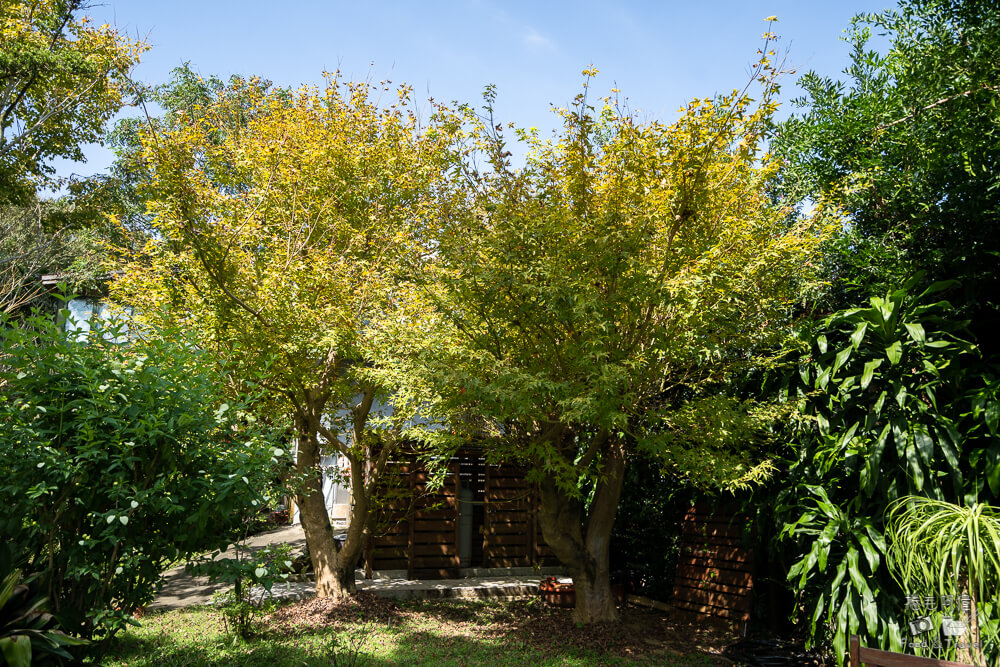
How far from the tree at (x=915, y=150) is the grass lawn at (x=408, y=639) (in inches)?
186

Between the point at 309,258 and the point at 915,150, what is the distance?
6.98 m

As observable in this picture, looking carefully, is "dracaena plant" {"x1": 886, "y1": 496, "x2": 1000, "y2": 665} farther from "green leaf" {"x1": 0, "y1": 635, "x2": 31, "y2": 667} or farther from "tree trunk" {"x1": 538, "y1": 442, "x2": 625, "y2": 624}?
"green leaf" {"x1": 0, "y1": 635, "x2": 31, "y2": 667}

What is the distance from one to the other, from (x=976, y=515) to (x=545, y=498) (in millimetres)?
4559

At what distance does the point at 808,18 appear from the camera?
7.13m

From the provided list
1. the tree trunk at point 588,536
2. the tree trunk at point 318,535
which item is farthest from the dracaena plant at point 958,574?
the tree trunk at point 318,535

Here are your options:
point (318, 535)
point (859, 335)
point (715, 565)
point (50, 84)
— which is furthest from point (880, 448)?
point (50, 84)

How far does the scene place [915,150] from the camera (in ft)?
22.0

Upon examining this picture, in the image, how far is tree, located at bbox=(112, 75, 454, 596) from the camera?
25.3 feet

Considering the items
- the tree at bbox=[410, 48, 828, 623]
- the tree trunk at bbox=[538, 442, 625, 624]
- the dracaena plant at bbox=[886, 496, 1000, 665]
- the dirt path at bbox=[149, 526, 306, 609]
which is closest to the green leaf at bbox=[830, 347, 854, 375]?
the tree at bbox=[410, 48, 828, 623]

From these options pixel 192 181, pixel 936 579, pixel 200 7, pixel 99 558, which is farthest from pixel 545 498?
pixel 200 7

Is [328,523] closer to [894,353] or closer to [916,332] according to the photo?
[894,353]

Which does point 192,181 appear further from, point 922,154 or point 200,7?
point 922,154

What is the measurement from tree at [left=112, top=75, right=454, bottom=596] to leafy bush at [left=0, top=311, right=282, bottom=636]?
9.11 feet

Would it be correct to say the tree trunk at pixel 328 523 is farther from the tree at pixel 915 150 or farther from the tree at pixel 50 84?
the tree at pixel 915 150
